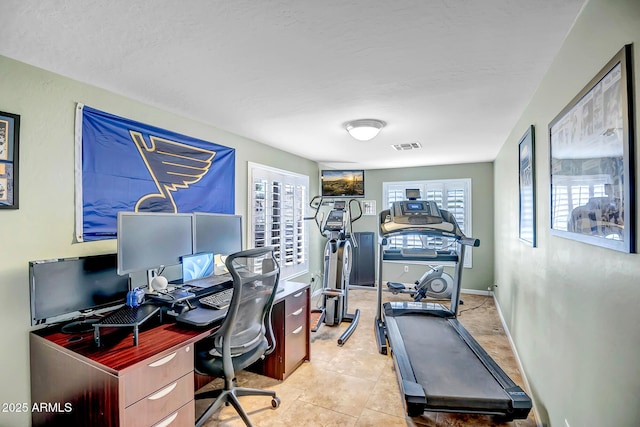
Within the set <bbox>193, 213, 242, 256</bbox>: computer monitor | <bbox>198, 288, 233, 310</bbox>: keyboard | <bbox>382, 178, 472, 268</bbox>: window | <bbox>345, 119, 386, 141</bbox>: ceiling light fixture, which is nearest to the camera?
<bbox>198, 288, 233, 310</bbox>: keyboard

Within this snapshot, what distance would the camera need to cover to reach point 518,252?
2.87 m

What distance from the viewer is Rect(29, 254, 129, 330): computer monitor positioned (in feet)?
5.24

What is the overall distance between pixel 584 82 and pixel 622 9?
353mm

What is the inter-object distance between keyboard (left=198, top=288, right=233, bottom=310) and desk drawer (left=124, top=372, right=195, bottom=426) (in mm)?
419

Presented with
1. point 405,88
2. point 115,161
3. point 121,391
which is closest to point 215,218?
point 115,161

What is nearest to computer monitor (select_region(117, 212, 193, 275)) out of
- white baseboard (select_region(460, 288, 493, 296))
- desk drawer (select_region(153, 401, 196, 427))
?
desk drawer (select_region(153, 401, 196, 427))

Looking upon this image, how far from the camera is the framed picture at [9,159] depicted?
5.37ft

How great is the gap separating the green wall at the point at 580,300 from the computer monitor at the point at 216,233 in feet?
7.81

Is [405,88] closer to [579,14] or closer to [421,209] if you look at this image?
[579,14]

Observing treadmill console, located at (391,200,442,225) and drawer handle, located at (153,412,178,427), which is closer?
drawer handle, located at (153,412,178,427)

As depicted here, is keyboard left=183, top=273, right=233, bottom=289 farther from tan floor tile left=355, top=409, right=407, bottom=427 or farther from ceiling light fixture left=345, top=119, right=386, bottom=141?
ceiling light fixture left=345, top=119, right=386, bottom=141

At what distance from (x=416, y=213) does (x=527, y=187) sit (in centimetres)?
133

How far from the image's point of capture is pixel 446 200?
528 centimetres

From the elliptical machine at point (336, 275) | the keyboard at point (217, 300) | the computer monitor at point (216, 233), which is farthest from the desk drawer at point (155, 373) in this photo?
the elliptical machine at point (336, 275)
